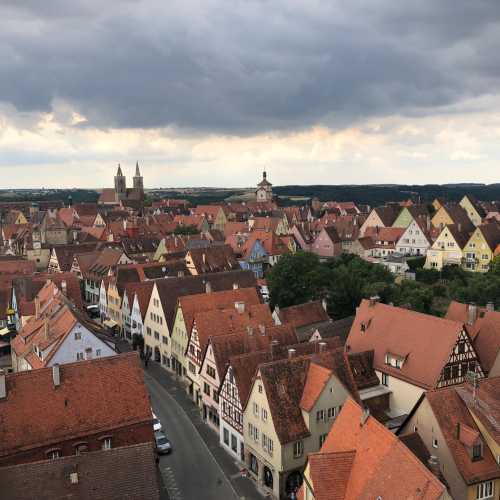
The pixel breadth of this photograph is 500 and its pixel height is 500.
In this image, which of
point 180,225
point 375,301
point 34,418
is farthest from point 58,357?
point 180,225

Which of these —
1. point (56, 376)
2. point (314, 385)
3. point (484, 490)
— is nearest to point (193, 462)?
point (314, 385)

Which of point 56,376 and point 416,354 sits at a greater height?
point 56,376

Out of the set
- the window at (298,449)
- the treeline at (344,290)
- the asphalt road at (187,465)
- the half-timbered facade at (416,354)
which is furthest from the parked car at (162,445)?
the treeline at (344,290)

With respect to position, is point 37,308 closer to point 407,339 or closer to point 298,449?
point 298,449

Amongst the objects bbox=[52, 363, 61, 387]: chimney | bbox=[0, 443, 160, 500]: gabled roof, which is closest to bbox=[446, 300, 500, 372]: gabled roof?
bbox=[0, 443, 160, 500]: gabled roof

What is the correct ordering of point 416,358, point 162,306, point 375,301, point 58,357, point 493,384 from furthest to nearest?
point 162,306
point 375,301
point 58,357
point 416,358
point 493,384

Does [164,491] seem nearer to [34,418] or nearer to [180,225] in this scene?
[34,418]
